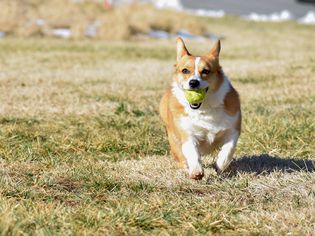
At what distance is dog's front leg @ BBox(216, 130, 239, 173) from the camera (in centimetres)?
548

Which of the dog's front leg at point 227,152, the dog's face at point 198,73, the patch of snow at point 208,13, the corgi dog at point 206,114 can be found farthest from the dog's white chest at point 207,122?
the patch of snow at point 208,13

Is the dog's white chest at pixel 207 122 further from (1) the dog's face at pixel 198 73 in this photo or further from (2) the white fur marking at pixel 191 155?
(1) the dog's face at pixel 198 73

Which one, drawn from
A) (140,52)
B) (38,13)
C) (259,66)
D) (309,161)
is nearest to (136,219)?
(309,161)

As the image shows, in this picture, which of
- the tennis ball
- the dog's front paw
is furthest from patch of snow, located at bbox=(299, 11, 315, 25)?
the dog's front paw

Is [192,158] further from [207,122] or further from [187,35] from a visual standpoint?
[187,35]

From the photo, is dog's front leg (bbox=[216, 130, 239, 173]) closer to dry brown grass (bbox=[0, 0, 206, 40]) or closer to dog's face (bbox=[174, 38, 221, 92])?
dog's face (bbox=[174, 38, 221, 92])

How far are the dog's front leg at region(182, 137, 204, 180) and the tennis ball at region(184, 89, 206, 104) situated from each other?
0.32 m

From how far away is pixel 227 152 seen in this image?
18.0ft

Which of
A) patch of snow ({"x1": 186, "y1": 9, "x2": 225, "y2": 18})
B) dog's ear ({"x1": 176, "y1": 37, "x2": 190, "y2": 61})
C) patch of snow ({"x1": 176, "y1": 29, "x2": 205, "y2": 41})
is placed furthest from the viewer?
patch of snow ({"x1": 186, "y1": 9, "x2": 225, "y2": 18})

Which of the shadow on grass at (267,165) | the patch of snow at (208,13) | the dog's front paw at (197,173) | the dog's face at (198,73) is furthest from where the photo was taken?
the patch of snow at (208,13)

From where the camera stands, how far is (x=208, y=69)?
549cm

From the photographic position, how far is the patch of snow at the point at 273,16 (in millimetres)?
31359

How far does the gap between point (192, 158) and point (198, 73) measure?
0.69 m

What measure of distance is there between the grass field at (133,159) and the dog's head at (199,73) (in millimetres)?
726
